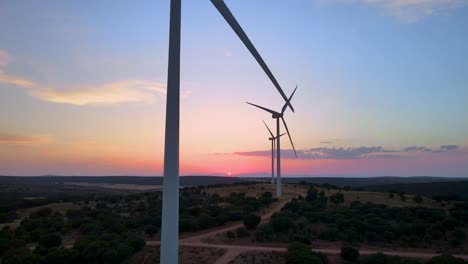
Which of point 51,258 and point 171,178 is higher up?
point 171,178

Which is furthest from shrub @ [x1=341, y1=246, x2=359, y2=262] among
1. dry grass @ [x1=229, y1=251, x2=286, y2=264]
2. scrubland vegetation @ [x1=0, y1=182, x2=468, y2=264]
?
dry grass @ [x1=229, y1=251, x2=286, y2=264]

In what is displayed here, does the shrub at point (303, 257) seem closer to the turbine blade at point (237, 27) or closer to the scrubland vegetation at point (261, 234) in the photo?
the scrubland vegetation at point (261, 234)

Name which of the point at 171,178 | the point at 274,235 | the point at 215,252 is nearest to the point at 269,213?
the point at 274,235

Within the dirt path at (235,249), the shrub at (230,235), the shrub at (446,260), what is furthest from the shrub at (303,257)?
the shrub at (230,235)

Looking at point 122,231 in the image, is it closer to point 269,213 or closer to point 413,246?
point 269,213

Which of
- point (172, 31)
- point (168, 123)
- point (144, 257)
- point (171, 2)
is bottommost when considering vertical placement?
point (144, 257)

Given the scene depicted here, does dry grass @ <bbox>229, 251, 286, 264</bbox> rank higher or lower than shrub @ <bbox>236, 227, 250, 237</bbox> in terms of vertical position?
lower

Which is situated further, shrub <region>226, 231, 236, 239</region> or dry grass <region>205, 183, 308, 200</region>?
dry grass <region>205, 183, 308, 200</region>

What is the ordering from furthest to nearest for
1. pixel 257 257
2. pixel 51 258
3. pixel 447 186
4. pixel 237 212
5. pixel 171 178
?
1. pixel 447 186
2. pixel 237 212
3. pixel 257 257
4. pixel 51 258
5. pixel 171 178

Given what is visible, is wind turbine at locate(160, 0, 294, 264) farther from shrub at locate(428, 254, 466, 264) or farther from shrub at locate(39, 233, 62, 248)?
shrub at locate(39, 233, 62, 248)

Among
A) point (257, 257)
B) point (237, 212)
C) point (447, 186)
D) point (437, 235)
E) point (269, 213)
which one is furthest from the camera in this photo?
point (447, 186)

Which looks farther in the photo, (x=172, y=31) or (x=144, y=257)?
(x=144, y=257)
